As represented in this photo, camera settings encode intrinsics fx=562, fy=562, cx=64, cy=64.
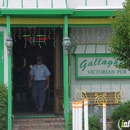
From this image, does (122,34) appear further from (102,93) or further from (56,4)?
(102,93)

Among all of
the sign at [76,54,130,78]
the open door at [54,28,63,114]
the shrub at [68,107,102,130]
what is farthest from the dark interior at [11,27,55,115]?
the shrub at [68,107,102,130]

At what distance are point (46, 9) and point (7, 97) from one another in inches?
104

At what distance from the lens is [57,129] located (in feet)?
53.1

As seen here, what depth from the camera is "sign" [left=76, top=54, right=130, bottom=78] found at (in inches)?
670

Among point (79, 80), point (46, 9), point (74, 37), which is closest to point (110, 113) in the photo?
point (79, 80)

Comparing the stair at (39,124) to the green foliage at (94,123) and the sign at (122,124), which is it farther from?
the sign at (122,124)

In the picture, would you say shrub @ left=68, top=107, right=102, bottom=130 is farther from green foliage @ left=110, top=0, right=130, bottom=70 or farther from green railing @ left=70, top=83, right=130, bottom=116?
Result: green foliage @ left=110, top=0, right=130, bottom=70

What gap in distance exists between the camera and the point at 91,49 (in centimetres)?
1703

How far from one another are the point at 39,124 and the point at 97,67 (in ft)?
8.14

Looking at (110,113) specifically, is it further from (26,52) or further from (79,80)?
(26,52)

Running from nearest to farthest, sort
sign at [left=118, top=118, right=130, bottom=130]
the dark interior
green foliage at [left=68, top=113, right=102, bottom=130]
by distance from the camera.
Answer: sign at [left=118, top=118, right=130, bottom=130], green foliage at [left=68, top=113, right=102, bottom=130], the dark interior

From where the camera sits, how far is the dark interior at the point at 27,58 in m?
17.5

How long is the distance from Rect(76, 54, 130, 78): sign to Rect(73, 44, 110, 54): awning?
96mm

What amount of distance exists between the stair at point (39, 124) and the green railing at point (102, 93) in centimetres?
Answer: 81
